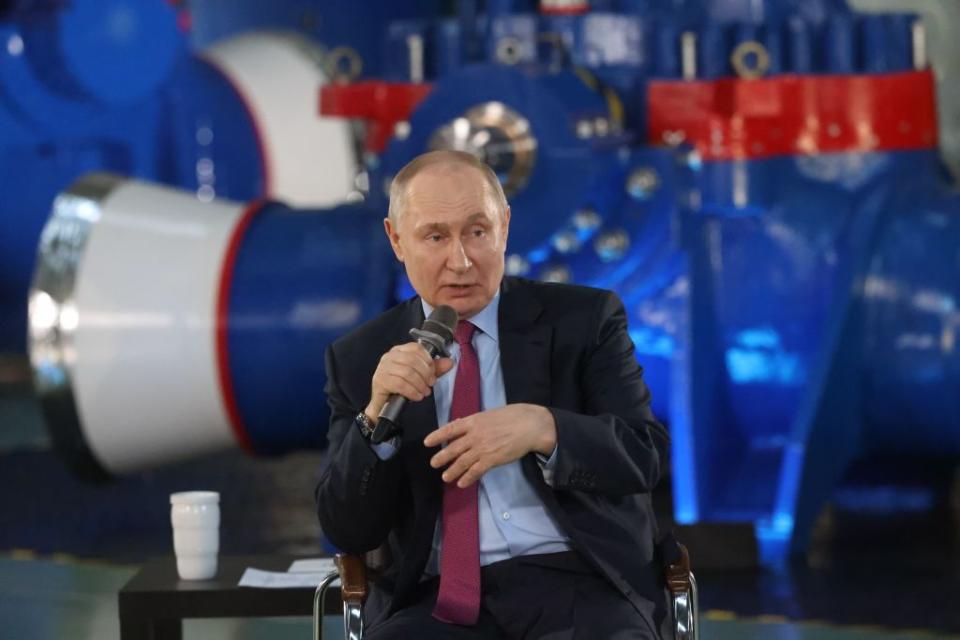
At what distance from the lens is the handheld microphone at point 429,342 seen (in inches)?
82.0

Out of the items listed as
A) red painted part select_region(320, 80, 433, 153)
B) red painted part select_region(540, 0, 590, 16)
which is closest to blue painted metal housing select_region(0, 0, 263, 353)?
red painted part select_region(320, 80, 433, 153)

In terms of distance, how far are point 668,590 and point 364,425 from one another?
485 millimetres

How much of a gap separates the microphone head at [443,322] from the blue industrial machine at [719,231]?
6.83 ft

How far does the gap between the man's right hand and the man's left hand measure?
0.21ft

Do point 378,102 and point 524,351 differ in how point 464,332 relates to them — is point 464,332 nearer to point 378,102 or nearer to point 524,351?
point 524,351

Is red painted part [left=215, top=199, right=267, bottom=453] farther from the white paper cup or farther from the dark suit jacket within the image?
the dark suit jacket

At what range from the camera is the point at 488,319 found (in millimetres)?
2379

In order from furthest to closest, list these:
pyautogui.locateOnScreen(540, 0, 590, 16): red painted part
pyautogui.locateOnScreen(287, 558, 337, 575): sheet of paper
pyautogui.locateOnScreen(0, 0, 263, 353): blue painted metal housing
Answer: pyautogui.locateOnScreen(0, 0, 263, 353): blue painted metal housing → pyautogui.locateOnScreen(540, 0, 590, 16): red painted part → pyautogui.locateOnScreen(287, 558, 337, 575): sheet of paper

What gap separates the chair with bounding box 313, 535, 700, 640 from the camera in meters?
2.28

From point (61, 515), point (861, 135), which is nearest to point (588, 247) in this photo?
point (861, 135)

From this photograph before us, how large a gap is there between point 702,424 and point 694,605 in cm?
199

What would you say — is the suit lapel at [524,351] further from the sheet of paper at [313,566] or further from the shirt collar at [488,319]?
the sheet of paper at [313,566]

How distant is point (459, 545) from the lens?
2.28m

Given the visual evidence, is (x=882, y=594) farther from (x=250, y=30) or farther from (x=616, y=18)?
(x=250, y=30)
